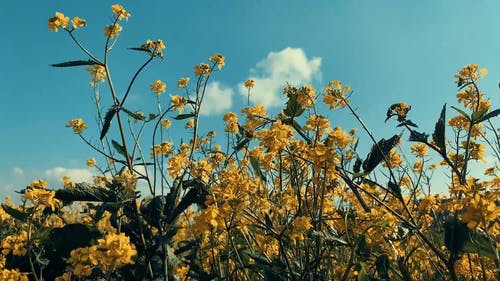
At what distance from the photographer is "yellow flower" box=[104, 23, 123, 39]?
9.28ft

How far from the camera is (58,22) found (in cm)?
273

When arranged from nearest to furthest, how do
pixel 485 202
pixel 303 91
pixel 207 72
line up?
pixel 485 202, pixel 303 91, pixel 207 72

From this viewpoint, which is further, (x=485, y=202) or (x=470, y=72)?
(x=470, y=72)

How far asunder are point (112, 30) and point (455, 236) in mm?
2198

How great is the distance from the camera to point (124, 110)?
253 centimetres

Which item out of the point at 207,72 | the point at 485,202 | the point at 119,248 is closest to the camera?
the point at 485,202

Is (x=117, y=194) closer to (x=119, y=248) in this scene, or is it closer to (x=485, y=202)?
(x=119, y=248)

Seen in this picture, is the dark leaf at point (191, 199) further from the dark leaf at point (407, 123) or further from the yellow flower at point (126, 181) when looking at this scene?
the dark leaf at point (407, 123)

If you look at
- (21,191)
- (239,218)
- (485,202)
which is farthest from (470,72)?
(21,191)

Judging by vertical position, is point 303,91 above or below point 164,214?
above

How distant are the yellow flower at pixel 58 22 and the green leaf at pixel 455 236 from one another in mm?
2322

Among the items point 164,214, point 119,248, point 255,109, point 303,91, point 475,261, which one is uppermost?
point 255,109

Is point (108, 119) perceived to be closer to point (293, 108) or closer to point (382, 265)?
point (293, 108)

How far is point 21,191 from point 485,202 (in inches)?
83.3
